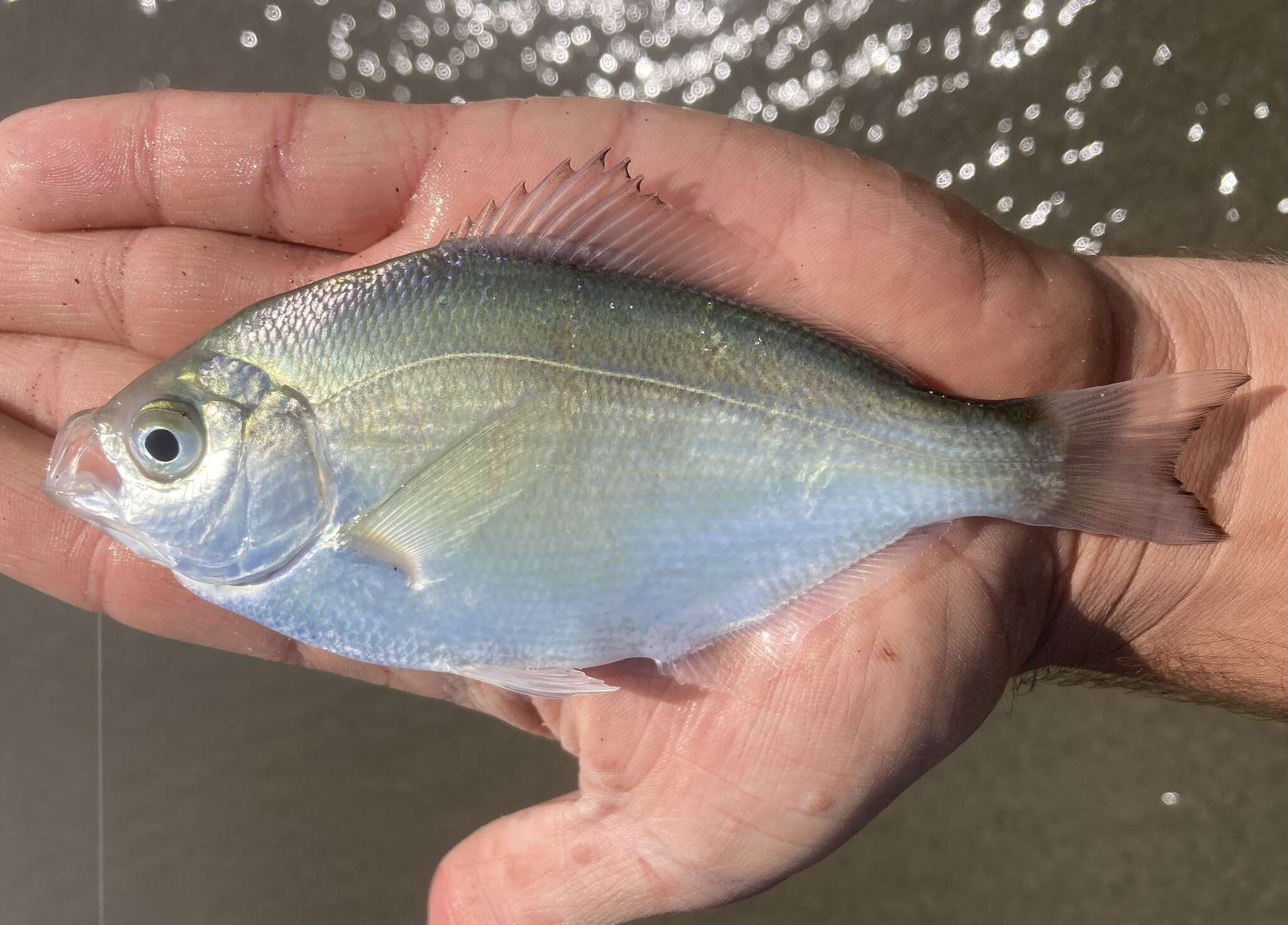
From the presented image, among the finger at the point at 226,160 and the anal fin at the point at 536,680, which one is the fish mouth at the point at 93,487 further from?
the finger at the point at 226,160

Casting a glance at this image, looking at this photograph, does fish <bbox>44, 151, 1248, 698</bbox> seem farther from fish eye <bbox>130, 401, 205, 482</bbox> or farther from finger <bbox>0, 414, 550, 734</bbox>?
finger <bbox>0, 414, 550, 734</bbox>

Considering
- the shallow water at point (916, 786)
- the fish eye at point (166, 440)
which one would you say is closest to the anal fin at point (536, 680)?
the fish eye at point (166, 440)

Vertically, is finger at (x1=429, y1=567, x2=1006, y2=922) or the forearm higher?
the forearm

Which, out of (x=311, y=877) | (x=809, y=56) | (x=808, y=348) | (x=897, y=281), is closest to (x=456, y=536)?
(x=808, y=348)

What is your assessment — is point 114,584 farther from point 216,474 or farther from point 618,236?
point 618,236

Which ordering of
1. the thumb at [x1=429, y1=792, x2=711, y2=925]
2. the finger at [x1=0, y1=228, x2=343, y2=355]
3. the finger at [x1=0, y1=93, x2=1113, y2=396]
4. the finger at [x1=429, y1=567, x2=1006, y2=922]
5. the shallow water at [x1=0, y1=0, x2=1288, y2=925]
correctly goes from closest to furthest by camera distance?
the finger at [x1=429, y1=567, x2=1006, y2=922]
the thumb at [x1=429, y1=792, x2=711, y2=925]
the finger at [x1=0, y1=93, x2=1113, y2=396]
the finger at [x1=0, y1=228, x2=343, y2=355]
the shallow water at [x1=0, y1=0, x2=1288, y2=925]

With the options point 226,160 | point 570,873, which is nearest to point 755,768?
point 570,873

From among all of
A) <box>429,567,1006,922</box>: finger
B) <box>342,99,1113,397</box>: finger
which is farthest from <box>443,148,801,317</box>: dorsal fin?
<box>429,567,1006,922</box>: finger
